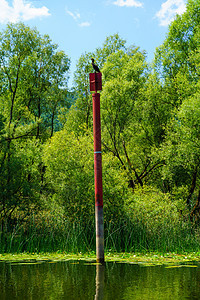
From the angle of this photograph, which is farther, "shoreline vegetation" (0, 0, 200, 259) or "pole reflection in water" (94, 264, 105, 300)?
"shoreline vegetation" (0, 0, 200, 259)

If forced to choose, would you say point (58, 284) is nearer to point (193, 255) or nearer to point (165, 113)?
point (193, 255)

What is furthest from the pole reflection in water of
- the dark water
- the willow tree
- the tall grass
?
the willow tree

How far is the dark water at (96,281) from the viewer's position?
4789mm

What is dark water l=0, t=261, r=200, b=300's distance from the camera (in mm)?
4789

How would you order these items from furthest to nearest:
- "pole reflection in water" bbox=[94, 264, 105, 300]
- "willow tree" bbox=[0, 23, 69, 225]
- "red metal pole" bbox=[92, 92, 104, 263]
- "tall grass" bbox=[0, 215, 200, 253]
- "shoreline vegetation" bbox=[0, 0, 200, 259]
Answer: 1. "willow tree" bbox=[0, 23, 69, 225]
2. "shoreline vegetation" bbox=[0, 0, 200, 259]
3. "tall grass" bbox=[0, 215, 200, 253]
4. "red metal pole" bbox=[92, 92, 104, 263]
5. "pole reflection in water" bbox=[94, 264, 105, 300]

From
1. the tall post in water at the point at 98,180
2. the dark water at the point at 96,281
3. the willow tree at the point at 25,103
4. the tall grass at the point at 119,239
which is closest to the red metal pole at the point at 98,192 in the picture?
the tall post in water at the point at 98,180

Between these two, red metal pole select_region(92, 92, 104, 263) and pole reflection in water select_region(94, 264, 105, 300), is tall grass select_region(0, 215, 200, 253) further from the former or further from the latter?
pole reflection in water select_region(94, 264, 105, 300)

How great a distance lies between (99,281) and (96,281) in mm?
50

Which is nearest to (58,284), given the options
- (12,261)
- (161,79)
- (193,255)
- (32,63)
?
(12,261)

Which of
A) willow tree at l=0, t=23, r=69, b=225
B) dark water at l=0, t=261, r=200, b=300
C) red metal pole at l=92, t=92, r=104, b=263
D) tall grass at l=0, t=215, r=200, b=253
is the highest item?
willow tree at l=0, t=23, r=69, b=225

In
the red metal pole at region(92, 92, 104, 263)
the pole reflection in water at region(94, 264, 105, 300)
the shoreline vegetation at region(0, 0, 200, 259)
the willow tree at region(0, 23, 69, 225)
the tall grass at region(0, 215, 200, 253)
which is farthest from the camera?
the willow tree at region(0, 23, 69, 225)

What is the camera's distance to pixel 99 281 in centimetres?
569

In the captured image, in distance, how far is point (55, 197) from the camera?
14852 millimetres

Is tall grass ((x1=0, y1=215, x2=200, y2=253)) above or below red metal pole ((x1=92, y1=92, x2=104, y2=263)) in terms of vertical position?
below
